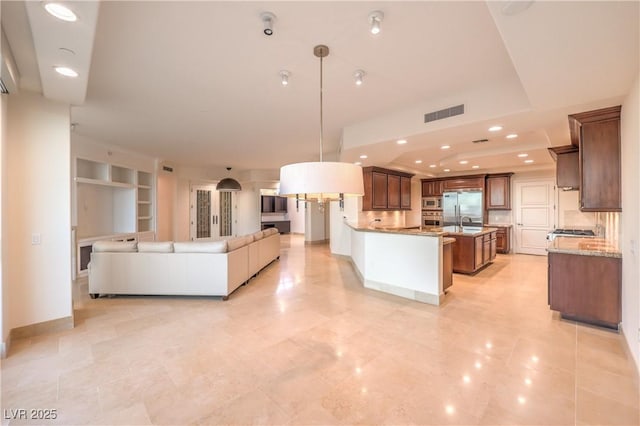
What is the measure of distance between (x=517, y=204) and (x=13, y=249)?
10423 millimetres

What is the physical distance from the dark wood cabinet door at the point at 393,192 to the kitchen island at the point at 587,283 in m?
3.87

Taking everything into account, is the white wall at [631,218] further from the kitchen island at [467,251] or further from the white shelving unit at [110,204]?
the white shelving unit at [110,204]

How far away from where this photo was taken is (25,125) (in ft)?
9.37

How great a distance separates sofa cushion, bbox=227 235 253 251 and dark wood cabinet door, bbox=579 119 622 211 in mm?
4604

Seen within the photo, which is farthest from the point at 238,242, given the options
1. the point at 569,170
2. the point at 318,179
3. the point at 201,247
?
the point at 569,170

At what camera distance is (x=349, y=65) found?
2766 mm

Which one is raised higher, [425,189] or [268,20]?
[268,20]

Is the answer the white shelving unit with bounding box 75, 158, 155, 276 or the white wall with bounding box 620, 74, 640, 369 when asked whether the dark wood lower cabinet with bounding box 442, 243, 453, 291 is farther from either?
the white shelving unit with bounding box 75, 158, 155, 276

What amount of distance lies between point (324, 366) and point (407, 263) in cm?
230

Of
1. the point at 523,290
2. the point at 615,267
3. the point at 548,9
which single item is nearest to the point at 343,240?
the point at 523,290

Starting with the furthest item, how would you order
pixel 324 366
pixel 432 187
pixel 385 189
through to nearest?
1. pixel 432 187
2. pixel 385 189
3. pixel 324 366

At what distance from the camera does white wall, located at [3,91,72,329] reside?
9.27ft

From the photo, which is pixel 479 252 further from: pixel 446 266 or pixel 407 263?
pixel 407 263

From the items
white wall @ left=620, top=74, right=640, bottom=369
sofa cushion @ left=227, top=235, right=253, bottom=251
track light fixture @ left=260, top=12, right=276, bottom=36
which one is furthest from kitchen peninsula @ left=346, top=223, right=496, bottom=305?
track light fixture @ left=260, top=12, right=276, bottom=36
